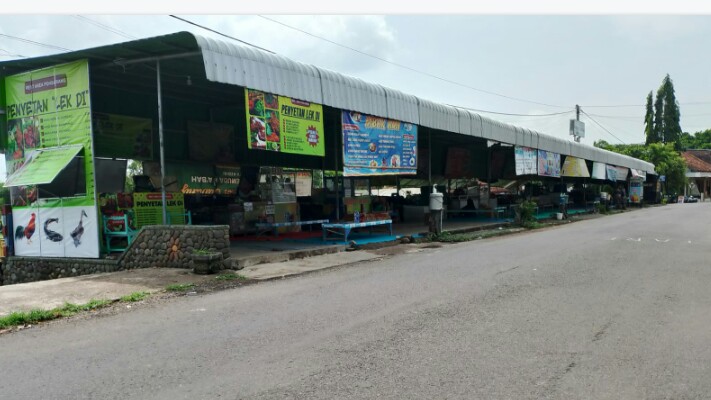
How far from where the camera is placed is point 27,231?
521 inches

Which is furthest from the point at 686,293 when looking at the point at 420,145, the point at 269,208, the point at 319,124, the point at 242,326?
the point at 420,145

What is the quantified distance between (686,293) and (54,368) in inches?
343

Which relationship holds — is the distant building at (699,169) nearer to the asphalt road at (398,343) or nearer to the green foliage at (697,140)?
the green foliage at (697,140)

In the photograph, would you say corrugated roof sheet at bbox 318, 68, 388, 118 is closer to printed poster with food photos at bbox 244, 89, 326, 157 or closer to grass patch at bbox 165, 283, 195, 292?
printed poster with food photos at bbox 244, 89, 326, 157

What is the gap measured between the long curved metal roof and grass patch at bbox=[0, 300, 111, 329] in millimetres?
5269

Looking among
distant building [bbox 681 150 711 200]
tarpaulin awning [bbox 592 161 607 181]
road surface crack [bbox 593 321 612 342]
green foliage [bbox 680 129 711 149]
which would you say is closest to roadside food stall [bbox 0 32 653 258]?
road surface crack [bbox 593 321 612 342]

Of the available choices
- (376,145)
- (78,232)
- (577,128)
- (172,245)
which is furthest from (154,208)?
(577,128)

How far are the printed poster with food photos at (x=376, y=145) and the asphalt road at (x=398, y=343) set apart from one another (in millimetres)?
6633

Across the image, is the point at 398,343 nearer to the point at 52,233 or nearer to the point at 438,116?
the point at 52,233

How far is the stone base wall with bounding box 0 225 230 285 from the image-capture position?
1108cm

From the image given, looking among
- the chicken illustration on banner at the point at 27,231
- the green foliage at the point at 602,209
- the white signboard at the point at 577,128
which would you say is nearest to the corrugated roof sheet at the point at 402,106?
the chicken illustration on banner at the point at 27,231

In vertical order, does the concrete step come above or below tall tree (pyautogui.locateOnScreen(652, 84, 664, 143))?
below

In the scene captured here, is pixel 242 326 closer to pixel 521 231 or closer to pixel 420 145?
pixel 521 231

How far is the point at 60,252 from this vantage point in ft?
41.1
